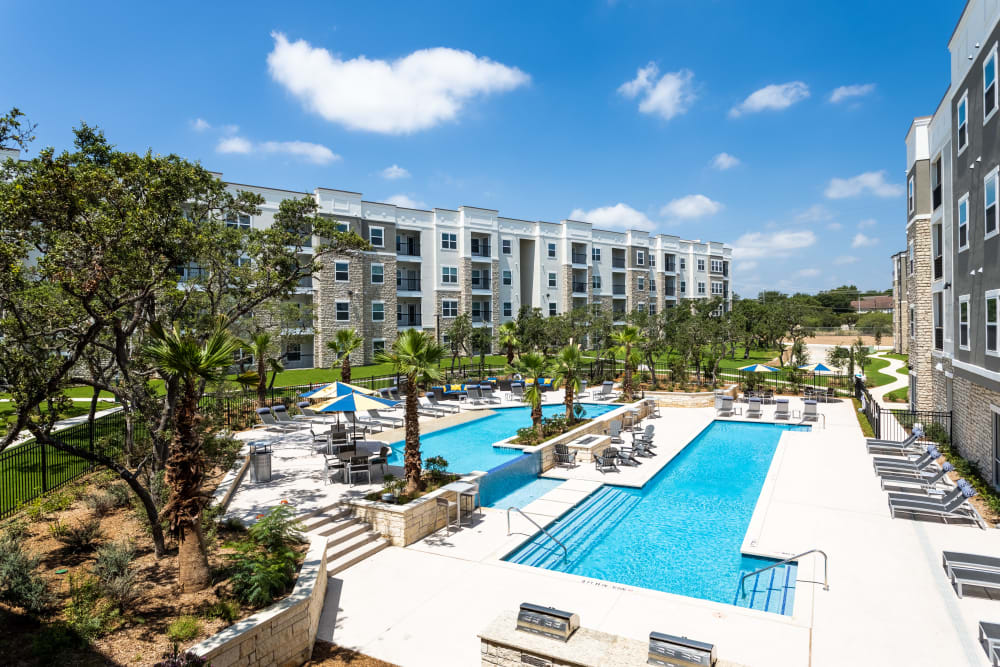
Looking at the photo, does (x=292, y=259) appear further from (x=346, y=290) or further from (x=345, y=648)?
(x=346, y=290)

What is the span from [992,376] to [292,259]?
57.9 feet

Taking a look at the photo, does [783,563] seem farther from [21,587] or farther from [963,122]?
[963,122]

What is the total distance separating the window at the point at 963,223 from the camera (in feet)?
48.6

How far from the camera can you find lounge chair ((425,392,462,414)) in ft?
87.3

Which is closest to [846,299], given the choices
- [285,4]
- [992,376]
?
[992,376]

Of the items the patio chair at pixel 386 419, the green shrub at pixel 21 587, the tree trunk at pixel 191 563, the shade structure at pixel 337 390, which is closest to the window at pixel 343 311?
the patio chair at pixel 386 419

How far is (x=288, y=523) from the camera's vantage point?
376 inches

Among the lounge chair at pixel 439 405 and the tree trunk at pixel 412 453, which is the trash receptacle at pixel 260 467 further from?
the lounge chair at pixel 439 405

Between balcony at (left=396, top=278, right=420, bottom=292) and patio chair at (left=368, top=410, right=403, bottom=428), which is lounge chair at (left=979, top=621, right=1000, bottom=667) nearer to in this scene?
patio chair at (left=368, top=410, right=403, bottom=428)

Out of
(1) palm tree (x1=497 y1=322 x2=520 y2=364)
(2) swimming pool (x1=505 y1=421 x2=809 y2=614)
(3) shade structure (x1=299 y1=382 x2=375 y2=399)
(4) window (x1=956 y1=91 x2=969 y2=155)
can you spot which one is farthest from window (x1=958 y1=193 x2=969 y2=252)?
(1) palm tree (x1=497 y1=322 x2=520 y2=364)

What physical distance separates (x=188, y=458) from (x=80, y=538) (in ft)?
10.1

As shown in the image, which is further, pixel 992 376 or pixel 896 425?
pixel 896 425

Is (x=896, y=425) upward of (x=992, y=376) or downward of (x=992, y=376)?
downward

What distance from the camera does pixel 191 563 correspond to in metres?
7.86
